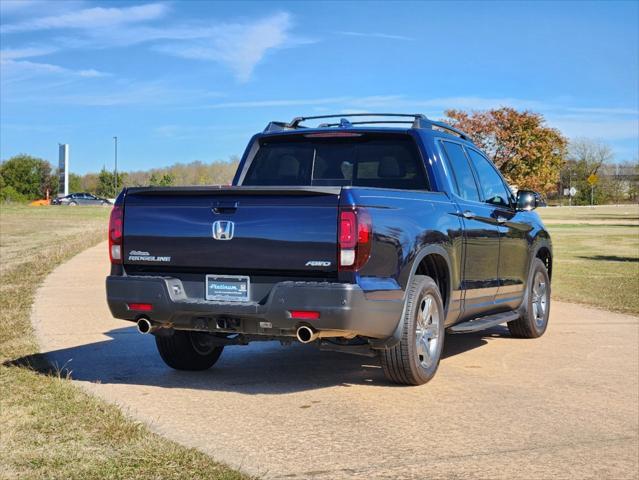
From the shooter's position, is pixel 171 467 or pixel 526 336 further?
pixel 526 336

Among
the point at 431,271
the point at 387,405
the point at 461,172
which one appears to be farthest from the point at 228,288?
the point at 461,172

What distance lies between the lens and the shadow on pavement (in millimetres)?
6914

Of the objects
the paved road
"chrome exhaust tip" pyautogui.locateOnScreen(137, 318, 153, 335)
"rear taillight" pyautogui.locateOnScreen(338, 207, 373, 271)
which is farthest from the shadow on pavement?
"rear taillight" pyautogui.locateOnScreen(338, 207, 373, 271)

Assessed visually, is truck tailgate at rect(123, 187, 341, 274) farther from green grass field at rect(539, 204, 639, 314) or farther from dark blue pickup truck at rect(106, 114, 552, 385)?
green grass field at rect(539, 204, 639, 314)

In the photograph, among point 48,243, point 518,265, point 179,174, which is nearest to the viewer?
point 518,265

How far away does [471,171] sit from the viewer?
8289 millimetres

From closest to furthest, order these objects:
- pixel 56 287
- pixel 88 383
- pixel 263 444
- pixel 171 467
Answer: pixel 171 467, pixel 263 444, pixel 88 383, pixel 56 287

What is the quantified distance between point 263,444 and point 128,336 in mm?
4551

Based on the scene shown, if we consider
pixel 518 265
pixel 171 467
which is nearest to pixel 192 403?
pixel 171 467

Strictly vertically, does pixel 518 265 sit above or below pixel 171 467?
above

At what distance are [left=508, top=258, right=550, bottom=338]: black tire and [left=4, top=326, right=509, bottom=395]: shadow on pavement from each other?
821 millimetres

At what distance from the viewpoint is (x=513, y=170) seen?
6294 centimetres

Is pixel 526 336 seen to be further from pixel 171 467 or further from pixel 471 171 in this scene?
pixel 171 467

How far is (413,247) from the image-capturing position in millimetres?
6348
